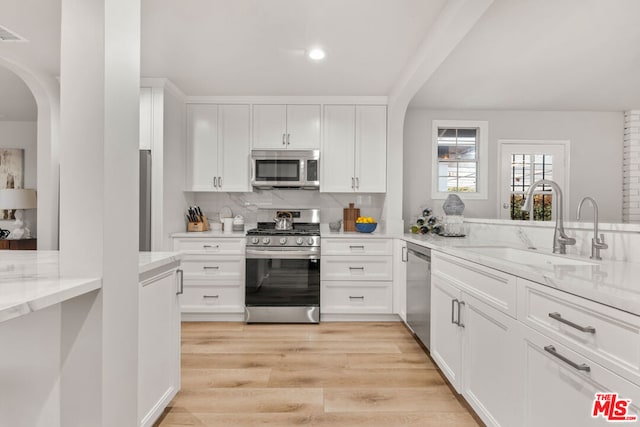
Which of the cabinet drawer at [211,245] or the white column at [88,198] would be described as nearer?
the white column at [88,198]

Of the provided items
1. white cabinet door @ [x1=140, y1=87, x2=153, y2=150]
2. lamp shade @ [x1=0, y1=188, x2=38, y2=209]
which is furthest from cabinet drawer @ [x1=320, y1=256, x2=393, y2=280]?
lamp shade @ [x1=0, y1=188, x2=38, y2=209]

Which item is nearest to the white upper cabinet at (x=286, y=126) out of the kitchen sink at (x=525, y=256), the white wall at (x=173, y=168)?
the white wall at (x=173, y=168)

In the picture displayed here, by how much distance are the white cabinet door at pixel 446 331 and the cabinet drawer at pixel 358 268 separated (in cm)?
104

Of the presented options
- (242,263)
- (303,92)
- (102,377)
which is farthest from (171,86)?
(102,377)

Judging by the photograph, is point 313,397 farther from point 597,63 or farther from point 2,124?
point 2,124

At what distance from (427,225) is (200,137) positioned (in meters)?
2.66

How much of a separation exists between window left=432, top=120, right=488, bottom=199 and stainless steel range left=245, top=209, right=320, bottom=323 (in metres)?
1.86

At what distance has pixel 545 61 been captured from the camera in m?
2.93

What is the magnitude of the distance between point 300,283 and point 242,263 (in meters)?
0.63

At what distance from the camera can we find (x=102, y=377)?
114cm

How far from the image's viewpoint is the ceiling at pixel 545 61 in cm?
225

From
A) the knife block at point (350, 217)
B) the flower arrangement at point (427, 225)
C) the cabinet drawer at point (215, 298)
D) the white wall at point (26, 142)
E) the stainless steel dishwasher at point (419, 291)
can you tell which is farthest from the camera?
the white wall at point (26, 142)

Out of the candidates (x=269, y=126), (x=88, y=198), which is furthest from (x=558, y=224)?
(x=269, y=126)

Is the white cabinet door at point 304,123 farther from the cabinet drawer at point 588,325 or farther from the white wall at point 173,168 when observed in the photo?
the cabinet drawer at point 588,325
